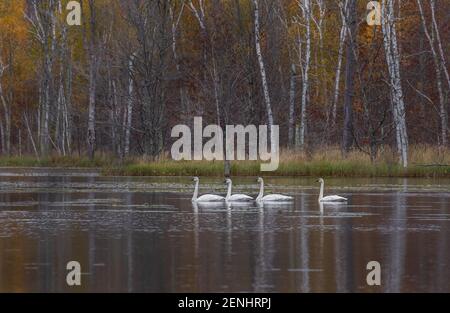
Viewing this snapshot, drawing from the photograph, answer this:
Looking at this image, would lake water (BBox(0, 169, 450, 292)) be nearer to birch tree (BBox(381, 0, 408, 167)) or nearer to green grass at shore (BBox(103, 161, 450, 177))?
green grass at shore (BBox(103, 161, 450, 177))

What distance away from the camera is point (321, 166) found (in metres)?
39.3

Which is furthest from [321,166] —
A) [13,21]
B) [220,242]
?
[13,21]

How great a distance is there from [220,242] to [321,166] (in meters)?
21.3

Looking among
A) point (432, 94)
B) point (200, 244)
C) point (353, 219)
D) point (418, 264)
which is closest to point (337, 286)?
point (418, 264)

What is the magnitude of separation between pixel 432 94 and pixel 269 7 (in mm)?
10490

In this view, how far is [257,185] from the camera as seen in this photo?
34688mm

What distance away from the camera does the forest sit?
45031 millimetres

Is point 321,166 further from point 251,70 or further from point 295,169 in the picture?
point 251,70

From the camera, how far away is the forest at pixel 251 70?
45031 millimetres

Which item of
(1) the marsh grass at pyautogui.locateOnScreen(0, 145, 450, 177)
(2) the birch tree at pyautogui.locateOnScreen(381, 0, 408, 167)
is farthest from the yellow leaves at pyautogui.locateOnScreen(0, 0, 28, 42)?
(2) the birch tree at pyautogui.locateOnScreen(381, 0, 408, 167)

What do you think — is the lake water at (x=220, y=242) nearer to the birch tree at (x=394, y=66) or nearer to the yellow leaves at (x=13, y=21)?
the birch tree at (x=394, y=66)

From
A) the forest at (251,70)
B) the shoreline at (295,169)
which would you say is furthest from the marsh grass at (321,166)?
the forest at (251,70)

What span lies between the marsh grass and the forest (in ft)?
1.23
